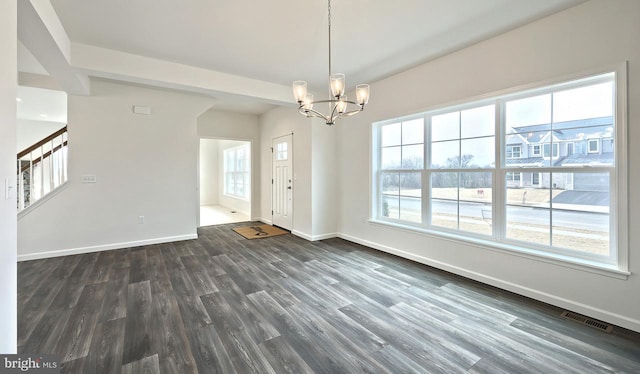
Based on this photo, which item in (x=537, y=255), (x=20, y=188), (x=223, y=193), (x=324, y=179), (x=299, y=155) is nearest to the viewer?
(x=537, y=255)

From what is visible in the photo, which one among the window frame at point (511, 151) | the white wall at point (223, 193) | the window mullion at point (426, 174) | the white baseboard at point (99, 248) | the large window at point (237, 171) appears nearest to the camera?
the window frame at point (511, 151)

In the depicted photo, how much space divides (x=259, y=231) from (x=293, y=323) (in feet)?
12.1

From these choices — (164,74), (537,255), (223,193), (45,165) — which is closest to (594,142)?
(537,255)

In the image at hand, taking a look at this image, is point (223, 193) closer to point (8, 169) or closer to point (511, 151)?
point (8, 169)

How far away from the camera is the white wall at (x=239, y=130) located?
20.4 feet

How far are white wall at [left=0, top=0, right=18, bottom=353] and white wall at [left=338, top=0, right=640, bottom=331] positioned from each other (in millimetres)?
3827

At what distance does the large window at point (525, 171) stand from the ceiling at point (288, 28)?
0.80 m

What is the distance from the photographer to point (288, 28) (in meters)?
2.81

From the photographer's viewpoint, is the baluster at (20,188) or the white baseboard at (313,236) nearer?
the baluster at (20,188)

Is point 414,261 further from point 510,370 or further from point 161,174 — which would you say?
point 161,174

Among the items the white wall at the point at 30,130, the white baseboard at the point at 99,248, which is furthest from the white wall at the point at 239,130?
the white wall at the point at 30,130

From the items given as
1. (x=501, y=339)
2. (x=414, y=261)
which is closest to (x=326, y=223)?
(x=414, y=261)

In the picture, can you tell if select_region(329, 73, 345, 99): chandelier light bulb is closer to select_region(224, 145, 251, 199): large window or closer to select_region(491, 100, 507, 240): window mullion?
select_region(491, 100, 507, 240): window mullion

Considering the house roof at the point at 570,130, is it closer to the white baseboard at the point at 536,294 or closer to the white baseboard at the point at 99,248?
the white baseboard at the point at 536,294
